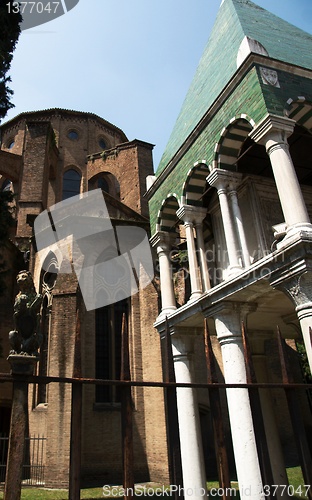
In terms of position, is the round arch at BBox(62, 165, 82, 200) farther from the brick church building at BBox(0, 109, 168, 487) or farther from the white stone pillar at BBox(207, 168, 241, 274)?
the white stone pillar at BBox(207, 168, 241, 274)

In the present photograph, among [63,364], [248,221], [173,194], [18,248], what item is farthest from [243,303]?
[18,248]

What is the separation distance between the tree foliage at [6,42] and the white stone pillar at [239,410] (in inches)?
330

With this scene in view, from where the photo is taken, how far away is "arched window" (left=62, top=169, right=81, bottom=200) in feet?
90.9

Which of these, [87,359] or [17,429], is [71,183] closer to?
[87,359]

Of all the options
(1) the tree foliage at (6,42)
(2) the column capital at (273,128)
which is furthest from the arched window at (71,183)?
(2) the column capital at (273,128)

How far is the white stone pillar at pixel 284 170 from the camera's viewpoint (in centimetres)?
623

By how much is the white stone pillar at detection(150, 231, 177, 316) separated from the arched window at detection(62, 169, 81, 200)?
18.3 meters

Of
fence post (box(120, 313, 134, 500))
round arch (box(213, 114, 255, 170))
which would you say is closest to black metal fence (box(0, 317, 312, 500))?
fence post (box(120, 313, 134, 500))

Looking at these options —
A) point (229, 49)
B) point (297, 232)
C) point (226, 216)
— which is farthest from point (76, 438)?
point (229, 49)

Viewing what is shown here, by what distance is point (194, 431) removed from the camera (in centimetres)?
802

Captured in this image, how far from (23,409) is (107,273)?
42.5 feet

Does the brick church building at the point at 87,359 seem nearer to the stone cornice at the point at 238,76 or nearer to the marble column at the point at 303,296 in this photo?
the stone cornice at the point at 238,76

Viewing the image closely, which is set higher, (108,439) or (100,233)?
(100,233)

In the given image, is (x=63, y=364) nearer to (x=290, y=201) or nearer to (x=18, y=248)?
(x=18, y=248)
